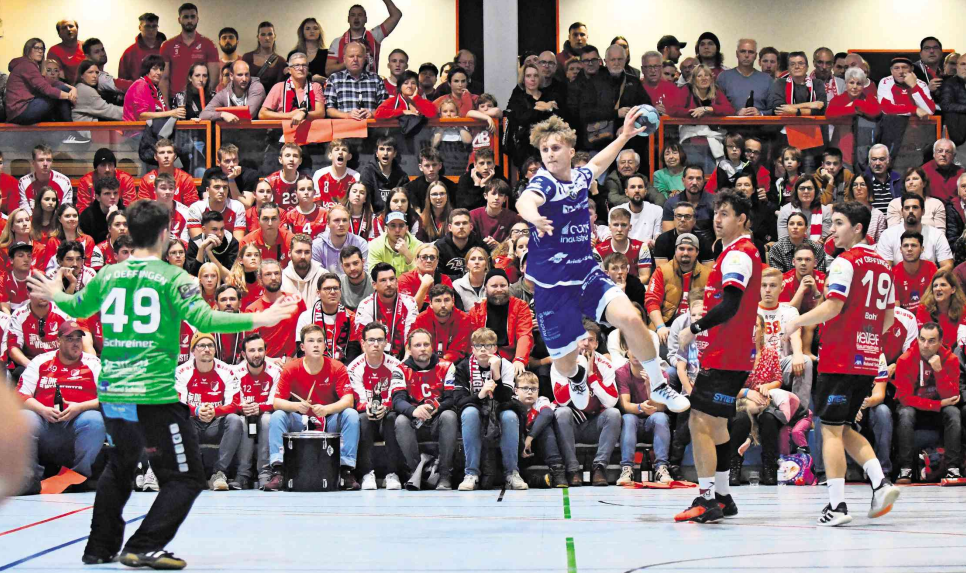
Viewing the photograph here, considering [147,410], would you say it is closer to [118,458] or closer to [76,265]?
[118,458]

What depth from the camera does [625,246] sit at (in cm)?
1337

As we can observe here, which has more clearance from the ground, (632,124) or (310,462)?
(632,124)

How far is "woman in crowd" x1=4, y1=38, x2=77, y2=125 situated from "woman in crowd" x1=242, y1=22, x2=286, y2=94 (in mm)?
2671

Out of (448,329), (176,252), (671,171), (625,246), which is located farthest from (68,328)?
(671,171)

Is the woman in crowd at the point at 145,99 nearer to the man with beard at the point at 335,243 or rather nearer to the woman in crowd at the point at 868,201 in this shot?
the man with beard at the point at 335,243

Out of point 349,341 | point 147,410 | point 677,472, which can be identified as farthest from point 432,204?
point 147,410

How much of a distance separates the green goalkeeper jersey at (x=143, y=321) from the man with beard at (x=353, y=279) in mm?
6442

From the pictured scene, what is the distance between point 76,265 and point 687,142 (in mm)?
7912

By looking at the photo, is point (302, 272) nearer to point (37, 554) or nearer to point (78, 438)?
point (78, 438)

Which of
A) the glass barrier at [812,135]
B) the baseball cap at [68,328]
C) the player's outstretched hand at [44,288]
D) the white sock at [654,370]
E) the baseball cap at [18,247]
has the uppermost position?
the glass barrier at [812,135]

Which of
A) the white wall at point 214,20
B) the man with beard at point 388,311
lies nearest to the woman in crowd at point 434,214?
the man with beard at point 388,311

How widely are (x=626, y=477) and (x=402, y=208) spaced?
4445 millimetres

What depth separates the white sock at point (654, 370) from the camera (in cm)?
833

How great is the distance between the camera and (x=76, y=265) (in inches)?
504
